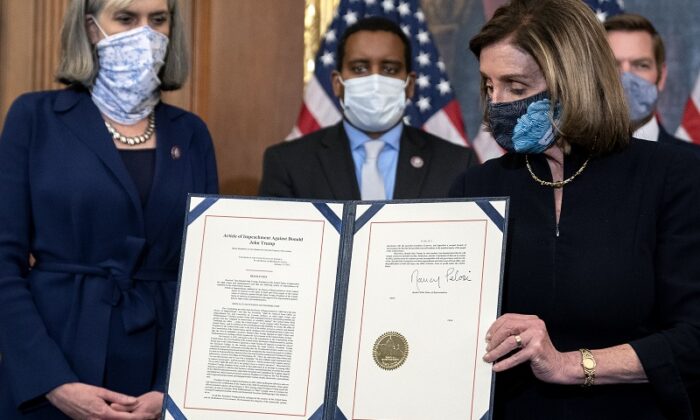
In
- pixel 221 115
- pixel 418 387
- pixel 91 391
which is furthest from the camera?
pixel 221 115

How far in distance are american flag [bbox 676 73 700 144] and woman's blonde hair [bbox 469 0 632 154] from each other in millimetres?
2597

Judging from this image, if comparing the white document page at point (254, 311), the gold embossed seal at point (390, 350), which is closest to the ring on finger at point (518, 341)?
the gold embossed seal at point (390, 350)

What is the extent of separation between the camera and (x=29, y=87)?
14.2 ft

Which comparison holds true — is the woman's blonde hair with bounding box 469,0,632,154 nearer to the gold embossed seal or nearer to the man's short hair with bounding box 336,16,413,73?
the gold embossed seal

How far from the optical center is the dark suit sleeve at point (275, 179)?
4137 mm

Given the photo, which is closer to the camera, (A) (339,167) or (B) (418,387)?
(B) (418,387)

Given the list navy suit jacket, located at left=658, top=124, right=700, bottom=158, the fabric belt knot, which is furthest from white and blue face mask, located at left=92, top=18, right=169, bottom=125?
navy suit jacket, located at left=658, top=124, right=700, bottom=158

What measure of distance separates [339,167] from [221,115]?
79cm

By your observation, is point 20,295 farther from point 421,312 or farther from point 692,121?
point 692,121

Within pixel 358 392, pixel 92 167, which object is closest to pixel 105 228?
pixel 92 167

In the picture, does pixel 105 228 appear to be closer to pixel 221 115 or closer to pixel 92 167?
pixel 92 167

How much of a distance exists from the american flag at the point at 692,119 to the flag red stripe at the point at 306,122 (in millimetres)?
1652

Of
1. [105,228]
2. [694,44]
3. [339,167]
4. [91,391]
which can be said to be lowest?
[91,391]

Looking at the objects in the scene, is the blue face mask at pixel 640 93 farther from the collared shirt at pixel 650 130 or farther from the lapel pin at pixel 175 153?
the lapel pin at pixel 175 153
